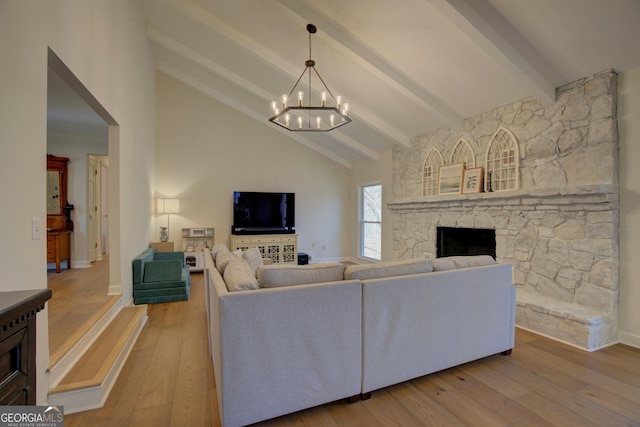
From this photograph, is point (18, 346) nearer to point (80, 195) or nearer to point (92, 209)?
point (80, 195)

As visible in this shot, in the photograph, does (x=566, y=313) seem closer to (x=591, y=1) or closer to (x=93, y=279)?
(x=591, y=1)

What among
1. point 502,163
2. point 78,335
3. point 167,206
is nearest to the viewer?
point 78,335

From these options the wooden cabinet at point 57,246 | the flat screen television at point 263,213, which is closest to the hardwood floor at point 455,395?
the wooden cabinet at point 57,246

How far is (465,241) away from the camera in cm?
465

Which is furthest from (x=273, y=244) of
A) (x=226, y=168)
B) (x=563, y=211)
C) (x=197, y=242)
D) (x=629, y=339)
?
(x=629, y=339)

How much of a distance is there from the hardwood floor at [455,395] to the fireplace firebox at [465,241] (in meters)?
1.67

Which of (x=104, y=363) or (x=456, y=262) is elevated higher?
(x=456, y=262)

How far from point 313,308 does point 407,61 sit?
10.7ft

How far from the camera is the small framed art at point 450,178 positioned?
4430 mm

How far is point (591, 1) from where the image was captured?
2369 millimetres

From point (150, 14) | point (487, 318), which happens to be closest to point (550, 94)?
point (487, 318)

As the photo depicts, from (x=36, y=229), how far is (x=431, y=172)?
16.0 ft

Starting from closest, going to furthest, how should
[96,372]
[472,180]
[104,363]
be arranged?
[96,372] → [104,363] → [472,180]

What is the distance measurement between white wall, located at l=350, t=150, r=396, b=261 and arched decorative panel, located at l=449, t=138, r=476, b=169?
1.65 meters
